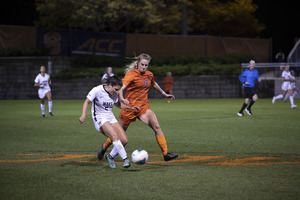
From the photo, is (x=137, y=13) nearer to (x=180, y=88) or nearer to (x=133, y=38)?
(x=133, y=38)

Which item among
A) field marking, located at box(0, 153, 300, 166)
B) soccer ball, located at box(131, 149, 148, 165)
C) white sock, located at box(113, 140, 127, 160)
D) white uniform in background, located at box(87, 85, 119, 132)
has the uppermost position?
white uniform in background, located at box(87, 85, 119, 132)

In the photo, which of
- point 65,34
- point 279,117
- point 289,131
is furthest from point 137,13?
point 289,131

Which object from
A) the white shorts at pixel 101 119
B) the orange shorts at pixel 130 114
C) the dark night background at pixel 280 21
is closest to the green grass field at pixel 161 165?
the white shorts at pixel 101 119

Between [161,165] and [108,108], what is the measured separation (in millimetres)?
1407

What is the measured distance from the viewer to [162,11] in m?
37.6

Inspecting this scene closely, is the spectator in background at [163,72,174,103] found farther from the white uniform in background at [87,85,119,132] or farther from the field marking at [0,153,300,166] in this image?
the white uniform in background at [87,85,119,132]

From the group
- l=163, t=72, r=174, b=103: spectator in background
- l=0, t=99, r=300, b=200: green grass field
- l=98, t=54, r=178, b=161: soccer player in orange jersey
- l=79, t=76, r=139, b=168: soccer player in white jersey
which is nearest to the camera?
l=0, t=99, r=300, b=200: green grass field

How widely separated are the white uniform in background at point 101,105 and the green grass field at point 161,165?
2.65 ft

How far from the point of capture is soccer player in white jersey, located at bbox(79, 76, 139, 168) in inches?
324

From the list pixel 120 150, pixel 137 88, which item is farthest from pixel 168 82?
pixel 120 150

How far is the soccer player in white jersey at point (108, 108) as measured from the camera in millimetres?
8242

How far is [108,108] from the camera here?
8.59 meters

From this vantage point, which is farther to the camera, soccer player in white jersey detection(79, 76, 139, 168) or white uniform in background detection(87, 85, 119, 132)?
white uniform in background detection(87, 85, 119, 132)

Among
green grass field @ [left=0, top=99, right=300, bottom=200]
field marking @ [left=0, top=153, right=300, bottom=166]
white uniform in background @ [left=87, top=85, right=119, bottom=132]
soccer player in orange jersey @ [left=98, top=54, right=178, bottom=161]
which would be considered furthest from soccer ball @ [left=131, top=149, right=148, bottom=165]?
white uniform in background @ [left=87, top=85, right=119, bottom=132]
